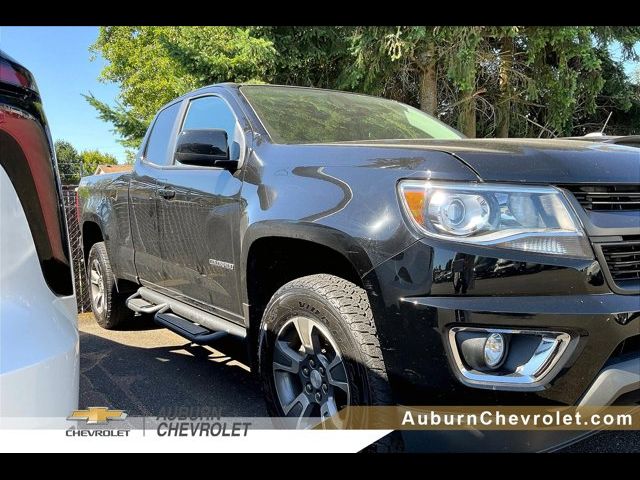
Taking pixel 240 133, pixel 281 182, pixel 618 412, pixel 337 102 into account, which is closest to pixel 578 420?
pixel 618 412

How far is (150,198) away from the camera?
373 cm

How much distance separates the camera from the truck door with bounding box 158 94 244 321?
2.79 metres

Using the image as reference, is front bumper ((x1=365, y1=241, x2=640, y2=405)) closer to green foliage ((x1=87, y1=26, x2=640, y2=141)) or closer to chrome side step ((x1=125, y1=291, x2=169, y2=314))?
chrome side step ((x1=125, y1=291, x2=169, y2=314))

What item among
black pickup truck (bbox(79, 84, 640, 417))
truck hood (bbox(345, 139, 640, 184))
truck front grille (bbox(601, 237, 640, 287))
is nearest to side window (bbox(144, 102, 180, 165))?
black pickup truck (bbox(79, 84, 640, 417))

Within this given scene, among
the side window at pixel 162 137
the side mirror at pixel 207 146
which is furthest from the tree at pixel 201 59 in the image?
the side mirror at pixel 207 146

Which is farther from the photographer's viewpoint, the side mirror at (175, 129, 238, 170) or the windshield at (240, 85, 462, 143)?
the windshield at (240, 85, 462, 143)

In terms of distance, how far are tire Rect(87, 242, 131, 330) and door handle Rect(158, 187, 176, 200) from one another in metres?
1.60

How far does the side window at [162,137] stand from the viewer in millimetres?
3900

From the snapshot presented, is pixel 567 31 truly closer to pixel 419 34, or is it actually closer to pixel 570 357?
pixel 419 34

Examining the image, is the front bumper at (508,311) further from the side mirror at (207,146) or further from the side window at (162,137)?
the side window at (162,137)

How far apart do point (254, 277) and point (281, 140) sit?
0.72 meters

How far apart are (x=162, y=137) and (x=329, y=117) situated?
61.6 inches

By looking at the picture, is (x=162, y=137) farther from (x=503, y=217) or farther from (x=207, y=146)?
(x=503, y=217)

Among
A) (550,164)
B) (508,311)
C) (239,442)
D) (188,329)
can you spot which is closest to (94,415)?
(239,442)
